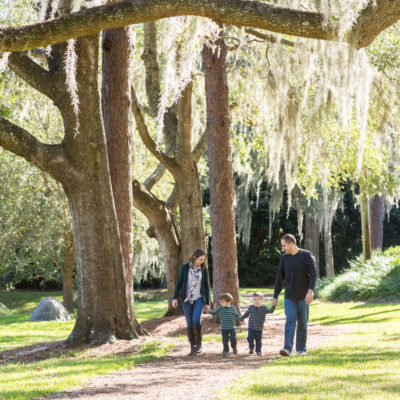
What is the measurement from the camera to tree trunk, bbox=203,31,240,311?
1080 cm

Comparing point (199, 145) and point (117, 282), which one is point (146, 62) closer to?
point (199, 145)

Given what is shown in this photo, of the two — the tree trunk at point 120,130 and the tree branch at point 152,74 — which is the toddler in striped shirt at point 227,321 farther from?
the tree branch at point 152,74

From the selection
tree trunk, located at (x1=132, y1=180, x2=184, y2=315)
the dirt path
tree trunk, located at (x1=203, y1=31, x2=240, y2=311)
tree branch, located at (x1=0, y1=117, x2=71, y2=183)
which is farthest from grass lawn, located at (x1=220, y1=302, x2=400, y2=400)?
tree trunk, located at (x1=132, y1=180, x2=184, y2=315)

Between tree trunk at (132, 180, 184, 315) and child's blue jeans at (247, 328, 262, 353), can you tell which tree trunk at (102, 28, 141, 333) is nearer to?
child's blue jeans at (247, 328, 262, 353)

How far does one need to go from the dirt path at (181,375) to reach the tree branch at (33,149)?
8.92ft

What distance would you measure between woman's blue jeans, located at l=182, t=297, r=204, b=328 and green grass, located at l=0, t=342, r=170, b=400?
0.59 metres

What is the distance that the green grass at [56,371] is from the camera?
17.3 ft

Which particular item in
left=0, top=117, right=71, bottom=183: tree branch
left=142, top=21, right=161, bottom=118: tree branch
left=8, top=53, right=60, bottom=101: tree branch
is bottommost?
left=0, top=117, right=71, bottom=183: tree branch

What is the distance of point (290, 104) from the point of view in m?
11.6

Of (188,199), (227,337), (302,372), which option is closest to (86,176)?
(227,337)

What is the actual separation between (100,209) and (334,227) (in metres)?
29.1

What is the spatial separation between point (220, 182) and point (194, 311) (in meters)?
3.70

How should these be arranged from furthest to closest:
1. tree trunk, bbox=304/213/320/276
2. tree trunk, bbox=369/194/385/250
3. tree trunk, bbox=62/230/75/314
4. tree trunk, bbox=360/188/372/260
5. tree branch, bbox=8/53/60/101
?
tree trunk, bbox=304/213/320/276 → tree trunk, bbox=369/194/385/250 → tree trunk, bbox=62/230/75/314 → tree trunk, bbox=360/188/372/260 → tree branch, bbox=8/53/60/101

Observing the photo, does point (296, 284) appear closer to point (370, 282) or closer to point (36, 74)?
point (36, 74)
